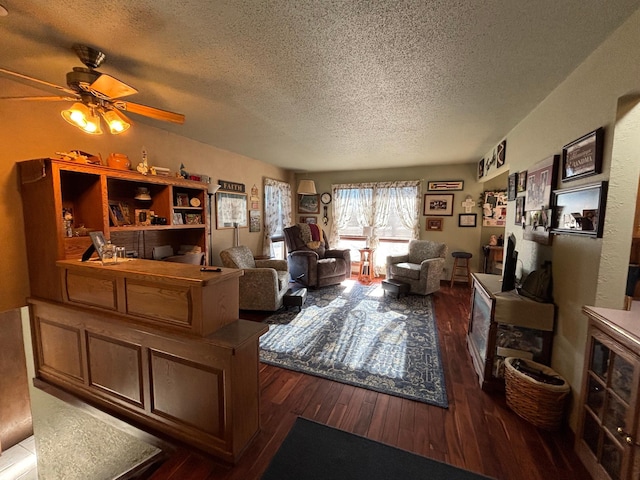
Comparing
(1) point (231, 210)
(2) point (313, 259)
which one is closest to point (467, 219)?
(2) point (313, 259)

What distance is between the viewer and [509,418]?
5.74ft

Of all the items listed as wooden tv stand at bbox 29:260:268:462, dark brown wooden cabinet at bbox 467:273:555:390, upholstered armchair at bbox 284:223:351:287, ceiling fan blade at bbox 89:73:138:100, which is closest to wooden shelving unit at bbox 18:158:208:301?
wooden tv stand at bbox 29:260:268:462

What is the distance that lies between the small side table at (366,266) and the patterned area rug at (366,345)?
125cm

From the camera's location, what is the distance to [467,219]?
497cm

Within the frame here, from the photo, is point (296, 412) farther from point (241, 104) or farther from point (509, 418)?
point (241, 104)

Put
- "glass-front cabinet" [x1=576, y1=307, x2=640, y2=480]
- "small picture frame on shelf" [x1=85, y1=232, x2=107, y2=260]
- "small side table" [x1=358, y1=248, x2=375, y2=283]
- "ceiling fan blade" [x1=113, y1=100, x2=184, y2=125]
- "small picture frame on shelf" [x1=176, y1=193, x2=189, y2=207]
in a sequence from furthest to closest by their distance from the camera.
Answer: "small side table" [x1=358, y1=248, x2=375, y2=283], "small picture frame on shelf" [x1=176, y1=193, x2=189, y2=207], "small picture frame on shelf" [x1=85, y1=232, x2=107, y2=260], "ceiling fan blade" [x1=113, y1=100, x2=184, y2=125], "glass-front cabinet" [x1=576, y1=307, x2=640, y2=480]

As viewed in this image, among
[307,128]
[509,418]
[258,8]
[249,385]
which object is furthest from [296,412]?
[307,128]

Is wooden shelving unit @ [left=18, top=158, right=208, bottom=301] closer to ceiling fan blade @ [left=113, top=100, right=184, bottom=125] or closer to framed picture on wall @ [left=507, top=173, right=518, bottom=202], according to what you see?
ceiling fan blade @ [left=113, top=100, right=184, bottom=125]

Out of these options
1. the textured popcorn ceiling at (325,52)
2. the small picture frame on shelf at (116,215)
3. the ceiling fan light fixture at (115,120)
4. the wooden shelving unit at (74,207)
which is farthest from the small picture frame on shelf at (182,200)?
the ceiling fan light fixture at (115,120)

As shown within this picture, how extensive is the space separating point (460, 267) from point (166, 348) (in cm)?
512

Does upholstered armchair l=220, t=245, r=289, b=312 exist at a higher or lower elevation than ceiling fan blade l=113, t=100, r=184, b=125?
lower

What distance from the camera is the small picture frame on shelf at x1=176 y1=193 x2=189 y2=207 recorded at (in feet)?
10.2

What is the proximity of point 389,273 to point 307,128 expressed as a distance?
290cm

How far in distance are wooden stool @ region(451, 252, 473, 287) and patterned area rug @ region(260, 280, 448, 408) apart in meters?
1.32
